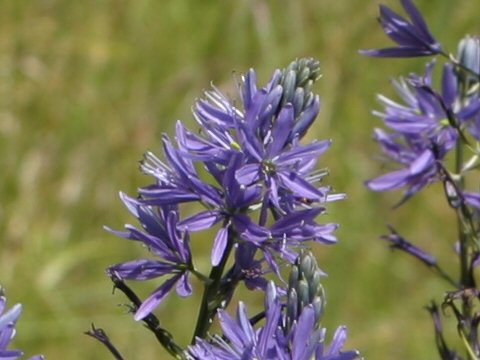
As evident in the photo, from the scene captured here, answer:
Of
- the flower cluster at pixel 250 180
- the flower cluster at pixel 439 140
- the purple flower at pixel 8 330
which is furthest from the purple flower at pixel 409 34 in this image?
the purple flower at pixel 8 330

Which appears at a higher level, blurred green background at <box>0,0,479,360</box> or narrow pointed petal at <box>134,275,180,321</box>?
blurred green background at <box>0,0,479,360</box>

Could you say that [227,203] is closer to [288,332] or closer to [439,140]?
[288,332]

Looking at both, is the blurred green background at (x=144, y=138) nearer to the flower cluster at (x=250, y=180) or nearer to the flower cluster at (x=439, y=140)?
the flower cluster at (x=439, y=140)

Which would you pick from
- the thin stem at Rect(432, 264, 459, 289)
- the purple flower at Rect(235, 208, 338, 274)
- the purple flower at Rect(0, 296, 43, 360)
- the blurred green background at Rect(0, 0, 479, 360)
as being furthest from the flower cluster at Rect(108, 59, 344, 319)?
the blurred green background at Rect(0, 0, 479, 360)

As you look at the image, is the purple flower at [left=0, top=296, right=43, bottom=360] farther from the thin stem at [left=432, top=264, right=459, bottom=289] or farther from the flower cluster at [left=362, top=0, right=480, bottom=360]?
the thin stem at [left=432, top=264, right=459, bottom=289]

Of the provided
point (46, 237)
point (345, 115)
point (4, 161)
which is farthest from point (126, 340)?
point (345, 115)
